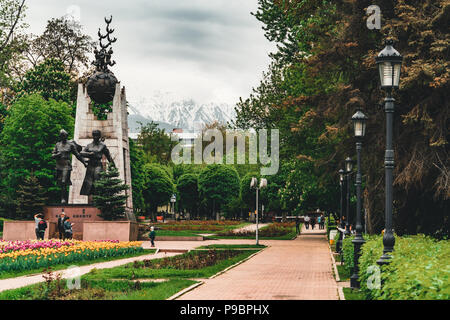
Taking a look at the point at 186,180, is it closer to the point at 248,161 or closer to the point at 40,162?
the point at 248,161

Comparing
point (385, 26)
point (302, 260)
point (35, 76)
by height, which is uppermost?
point (35, 76)

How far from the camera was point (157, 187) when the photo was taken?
78.4 meters

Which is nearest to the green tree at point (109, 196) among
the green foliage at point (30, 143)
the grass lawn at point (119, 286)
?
the grass lawn at point (119, 286)

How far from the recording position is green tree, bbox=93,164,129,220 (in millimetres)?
30672

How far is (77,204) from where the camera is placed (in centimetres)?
3142

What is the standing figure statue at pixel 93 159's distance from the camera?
31.4m

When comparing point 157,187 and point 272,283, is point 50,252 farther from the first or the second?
point 157,187

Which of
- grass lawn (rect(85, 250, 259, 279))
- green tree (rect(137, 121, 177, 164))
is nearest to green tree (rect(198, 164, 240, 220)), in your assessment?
green tree (rect(137, 121, 177, 164))

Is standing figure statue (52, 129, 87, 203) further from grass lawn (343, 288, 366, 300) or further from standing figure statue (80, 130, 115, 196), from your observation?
grass lawn (343, 288, 366, 300)

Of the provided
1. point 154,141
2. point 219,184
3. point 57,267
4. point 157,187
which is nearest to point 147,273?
point 57,267

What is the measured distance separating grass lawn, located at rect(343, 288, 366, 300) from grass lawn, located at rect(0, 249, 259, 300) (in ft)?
11.4

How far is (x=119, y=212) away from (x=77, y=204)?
2.21 m

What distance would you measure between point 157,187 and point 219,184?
9048 millimetres
